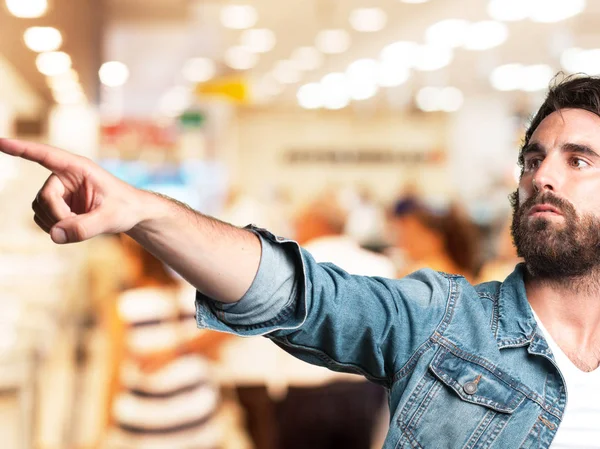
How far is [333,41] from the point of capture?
39.9 ft

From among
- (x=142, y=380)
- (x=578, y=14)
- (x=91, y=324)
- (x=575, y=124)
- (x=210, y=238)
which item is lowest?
(x=91, y=324)

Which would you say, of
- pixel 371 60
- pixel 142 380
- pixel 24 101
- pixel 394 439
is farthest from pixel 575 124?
pixel 371 60

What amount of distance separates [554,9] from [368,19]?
7.56 ft

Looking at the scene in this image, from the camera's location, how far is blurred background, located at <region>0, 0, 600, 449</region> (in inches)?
151

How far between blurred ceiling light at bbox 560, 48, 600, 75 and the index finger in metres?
→ 12.4

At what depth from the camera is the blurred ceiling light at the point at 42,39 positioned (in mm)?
6207

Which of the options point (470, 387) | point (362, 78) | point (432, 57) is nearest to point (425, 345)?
point (470, 387)

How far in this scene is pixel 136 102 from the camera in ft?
59.1

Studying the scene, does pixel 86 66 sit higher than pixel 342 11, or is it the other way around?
pixel 342 11

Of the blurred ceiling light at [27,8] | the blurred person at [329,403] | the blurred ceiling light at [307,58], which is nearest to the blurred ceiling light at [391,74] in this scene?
the blurred ceiling light at [307,58]

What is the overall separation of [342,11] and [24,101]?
4.80 meters

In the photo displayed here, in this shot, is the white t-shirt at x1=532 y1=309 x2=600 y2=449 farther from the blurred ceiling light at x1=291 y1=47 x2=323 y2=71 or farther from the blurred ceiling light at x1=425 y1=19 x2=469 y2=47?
the blurred ceiling light at x1=291 y1=47 x2=323 y2=71

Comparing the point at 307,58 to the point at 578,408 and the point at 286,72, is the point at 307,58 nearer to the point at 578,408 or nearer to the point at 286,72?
the point at 286,72

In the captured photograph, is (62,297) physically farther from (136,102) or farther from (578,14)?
(136,102)
